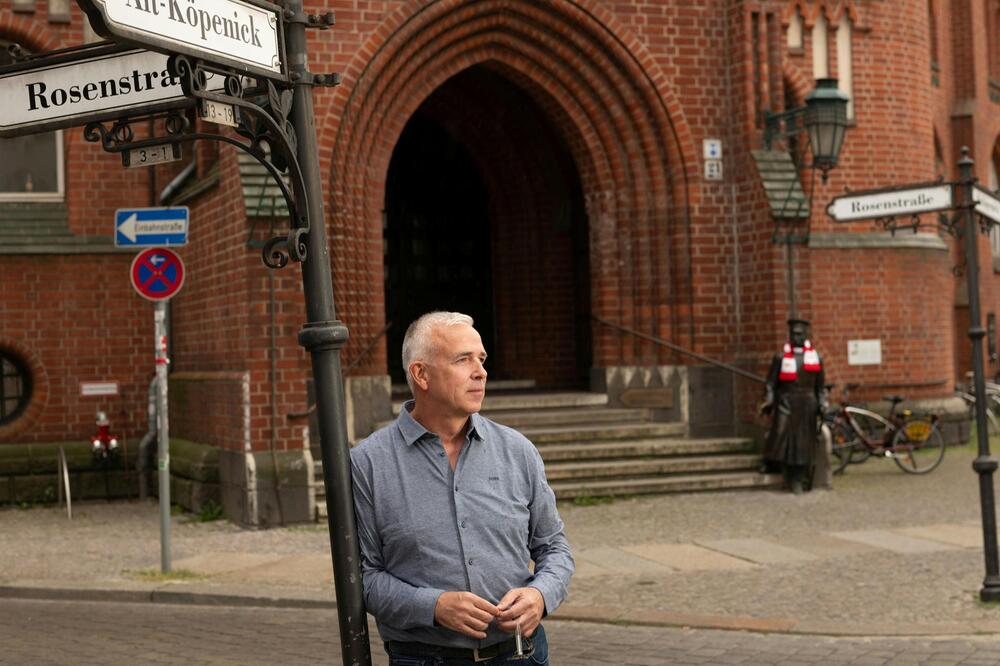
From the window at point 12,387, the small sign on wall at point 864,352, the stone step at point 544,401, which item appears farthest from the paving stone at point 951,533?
the window at point 12,387

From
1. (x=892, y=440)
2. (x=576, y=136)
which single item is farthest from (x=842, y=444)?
(x=576, y=136)

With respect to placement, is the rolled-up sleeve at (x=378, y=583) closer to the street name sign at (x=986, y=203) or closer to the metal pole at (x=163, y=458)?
the street name sign at (x=986, y=203)

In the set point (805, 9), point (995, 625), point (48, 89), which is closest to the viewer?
point (48, 89)

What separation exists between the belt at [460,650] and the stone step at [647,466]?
970 centimetres

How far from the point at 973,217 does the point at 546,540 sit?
5768mm

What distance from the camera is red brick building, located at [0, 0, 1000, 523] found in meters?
13.3

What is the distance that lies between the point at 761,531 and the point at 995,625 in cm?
375

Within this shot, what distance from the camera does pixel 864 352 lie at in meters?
17.5

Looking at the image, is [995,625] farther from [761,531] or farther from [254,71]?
[254,71]

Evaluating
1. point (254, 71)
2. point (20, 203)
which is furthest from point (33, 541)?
point (254, 71)

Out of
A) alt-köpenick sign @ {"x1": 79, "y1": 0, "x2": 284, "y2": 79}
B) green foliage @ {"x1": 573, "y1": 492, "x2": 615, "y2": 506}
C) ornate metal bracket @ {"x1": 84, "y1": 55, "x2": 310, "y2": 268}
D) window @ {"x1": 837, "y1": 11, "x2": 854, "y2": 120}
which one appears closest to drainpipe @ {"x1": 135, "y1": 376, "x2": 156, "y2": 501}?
green foliage @ {"x1": 573, "y1": 492, "x2": 615, "y2": 506}

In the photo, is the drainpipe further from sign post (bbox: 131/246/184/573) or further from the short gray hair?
the short gray hair

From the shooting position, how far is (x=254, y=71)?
3994mm

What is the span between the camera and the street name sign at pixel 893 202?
8.77m
